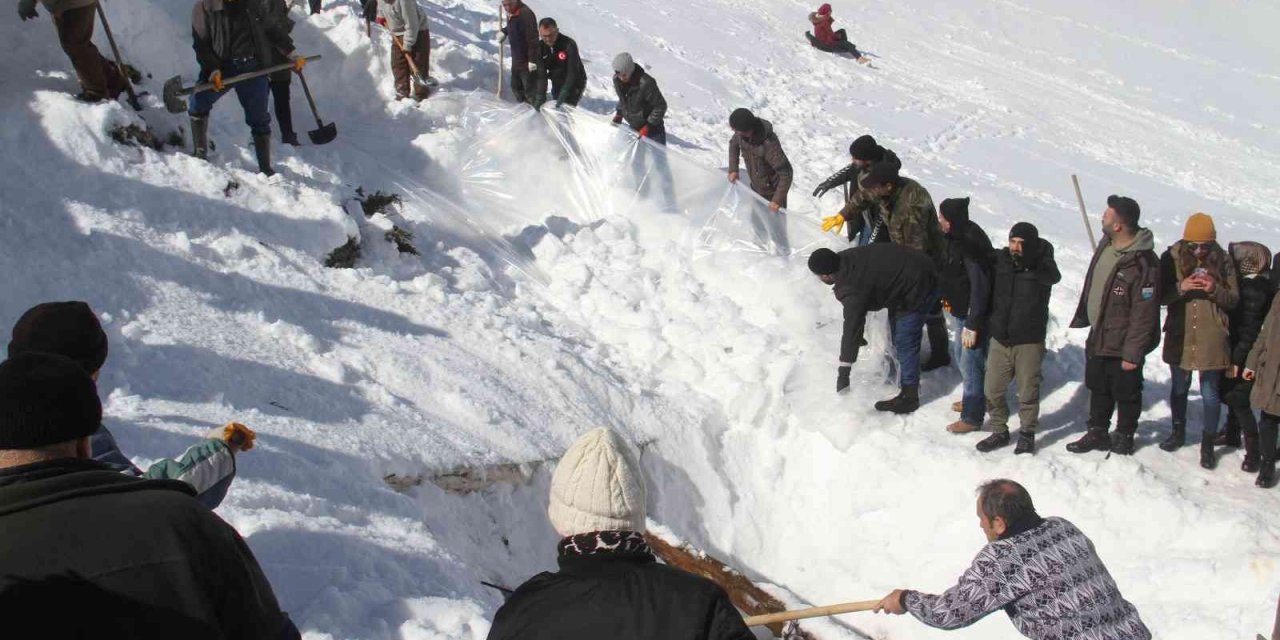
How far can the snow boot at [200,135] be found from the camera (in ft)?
22.1

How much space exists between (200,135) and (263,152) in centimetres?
39

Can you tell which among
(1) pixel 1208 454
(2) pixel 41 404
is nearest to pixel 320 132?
(2) pixel 41 404

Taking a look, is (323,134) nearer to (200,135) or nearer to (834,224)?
(200,135)

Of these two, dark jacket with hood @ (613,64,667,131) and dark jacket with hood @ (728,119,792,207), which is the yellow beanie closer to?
dark jacket with hood @ (728,119,792,207)

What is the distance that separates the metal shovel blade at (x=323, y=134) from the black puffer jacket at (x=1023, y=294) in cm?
484

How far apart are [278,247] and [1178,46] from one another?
1910cm

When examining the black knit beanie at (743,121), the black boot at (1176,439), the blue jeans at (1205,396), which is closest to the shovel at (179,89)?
the black knit beanie at (743,121)

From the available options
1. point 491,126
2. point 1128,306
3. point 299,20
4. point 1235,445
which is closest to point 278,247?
point 491,126

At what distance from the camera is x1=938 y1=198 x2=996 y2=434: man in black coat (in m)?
6.18

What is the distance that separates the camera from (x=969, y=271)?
6219 millimetres

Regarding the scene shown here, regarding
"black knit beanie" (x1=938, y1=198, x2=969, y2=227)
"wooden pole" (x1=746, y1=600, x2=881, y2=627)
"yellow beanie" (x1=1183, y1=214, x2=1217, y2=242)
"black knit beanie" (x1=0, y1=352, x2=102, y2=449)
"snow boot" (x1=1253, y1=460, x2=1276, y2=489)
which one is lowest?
"snow boot" (x1=1253, y1=460, x2=1276, y2=489)

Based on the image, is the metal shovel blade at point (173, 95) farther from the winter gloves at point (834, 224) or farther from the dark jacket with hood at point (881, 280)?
the winter gloves at point (834, 224)

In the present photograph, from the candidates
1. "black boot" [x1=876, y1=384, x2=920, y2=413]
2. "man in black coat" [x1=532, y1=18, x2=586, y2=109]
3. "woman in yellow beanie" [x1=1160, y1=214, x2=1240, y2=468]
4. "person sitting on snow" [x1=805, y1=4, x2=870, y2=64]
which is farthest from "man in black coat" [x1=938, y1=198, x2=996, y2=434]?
"person sitting on snow" [x1=805, y1=4, x2=870, y2=64]

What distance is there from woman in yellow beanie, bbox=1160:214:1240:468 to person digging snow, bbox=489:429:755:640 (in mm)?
4479
